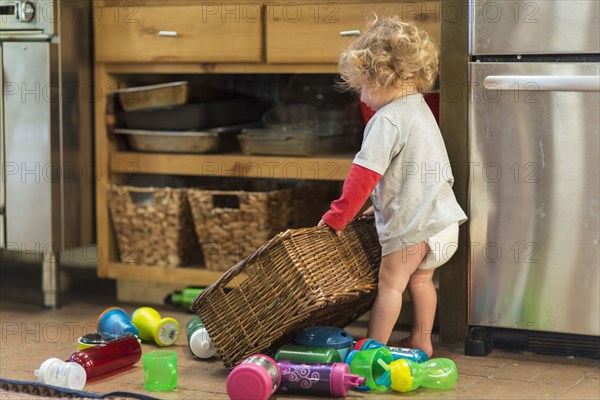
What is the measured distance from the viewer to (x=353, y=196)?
1.92m

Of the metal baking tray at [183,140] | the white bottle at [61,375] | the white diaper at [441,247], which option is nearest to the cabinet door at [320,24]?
the metal baking tray at [183,140]

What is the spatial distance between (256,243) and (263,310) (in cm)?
57

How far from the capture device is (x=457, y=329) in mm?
2107

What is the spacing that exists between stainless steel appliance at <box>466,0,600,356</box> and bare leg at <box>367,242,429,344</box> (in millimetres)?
149

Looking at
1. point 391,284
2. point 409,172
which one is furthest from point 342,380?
point 409,172

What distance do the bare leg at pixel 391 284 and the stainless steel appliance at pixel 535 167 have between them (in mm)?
149

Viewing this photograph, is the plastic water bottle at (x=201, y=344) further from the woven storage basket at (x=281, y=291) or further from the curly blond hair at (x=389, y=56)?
the curly blond hair at (x=389, y=56)

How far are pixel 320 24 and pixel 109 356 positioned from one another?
938 mm

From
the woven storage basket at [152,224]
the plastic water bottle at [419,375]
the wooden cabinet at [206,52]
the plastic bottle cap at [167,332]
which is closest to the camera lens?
the plastic water bottle at [419,375]

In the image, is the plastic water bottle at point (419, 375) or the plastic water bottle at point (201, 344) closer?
the plastic water bottle at point (419, 375)

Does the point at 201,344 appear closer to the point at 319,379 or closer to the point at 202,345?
the point at 202,345

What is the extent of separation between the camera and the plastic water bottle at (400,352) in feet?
6.00

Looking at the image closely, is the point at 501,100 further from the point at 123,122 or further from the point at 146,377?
the point at 123,122

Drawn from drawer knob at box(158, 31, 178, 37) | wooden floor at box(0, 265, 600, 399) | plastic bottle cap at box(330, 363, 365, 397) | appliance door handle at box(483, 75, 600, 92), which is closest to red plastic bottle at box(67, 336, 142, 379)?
wooden floor at box(0, 265, 600, 399)
